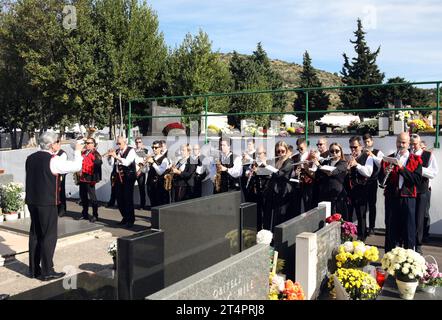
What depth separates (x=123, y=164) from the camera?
9.14 meters

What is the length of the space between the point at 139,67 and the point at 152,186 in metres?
16.0

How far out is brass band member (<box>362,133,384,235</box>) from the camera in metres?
7.66

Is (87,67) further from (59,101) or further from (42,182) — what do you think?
(42,182)

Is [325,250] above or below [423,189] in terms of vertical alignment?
below

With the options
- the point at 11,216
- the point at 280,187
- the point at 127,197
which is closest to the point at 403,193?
the point at 280,187

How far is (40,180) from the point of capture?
573cm

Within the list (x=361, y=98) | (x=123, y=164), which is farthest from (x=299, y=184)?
(x=361, y=98)

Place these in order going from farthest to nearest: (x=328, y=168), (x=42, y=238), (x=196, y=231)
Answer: (x=328, y=168) → (x=42, y=238) → (x=196, y=231)

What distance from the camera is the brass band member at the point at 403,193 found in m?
6.39

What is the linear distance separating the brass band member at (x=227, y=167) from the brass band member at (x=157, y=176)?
62.2 inches

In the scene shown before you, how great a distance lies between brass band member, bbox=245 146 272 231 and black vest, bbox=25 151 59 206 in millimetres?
3737

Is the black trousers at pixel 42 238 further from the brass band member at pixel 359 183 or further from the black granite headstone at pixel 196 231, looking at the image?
the brass band member at pixel 359 183

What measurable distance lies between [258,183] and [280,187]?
0.60 m

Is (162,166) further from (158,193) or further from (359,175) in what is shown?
(359,175)
